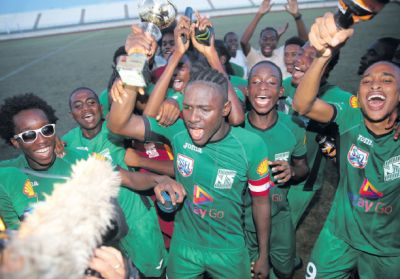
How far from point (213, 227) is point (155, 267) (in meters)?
1.02

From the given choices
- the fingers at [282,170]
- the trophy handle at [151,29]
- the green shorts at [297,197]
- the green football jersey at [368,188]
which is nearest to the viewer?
the trophy handle at [151,29]

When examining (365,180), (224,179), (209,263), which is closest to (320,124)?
(365,180)

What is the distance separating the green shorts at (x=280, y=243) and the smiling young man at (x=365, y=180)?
0.54m

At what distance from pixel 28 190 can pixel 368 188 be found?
2.64 metres

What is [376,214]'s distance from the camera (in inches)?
97.9

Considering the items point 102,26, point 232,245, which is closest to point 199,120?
point 232,245

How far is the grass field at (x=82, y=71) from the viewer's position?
15.9ft

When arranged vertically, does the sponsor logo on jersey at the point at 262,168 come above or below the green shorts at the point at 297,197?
above

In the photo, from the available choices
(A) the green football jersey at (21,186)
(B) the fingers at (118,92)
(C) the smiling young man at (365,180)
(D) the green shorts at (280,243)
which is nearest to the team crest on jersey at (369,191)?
(C) the smiling young man at (365,180)

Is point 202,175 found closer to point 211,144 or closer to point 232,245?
point 211,144

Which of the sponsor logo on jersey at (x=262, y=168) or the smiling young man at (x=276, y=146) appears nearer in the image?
the sponsor logo on jersey at (x=262, y=168)

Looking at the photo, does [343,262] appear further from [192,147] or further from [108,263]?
[108,263]

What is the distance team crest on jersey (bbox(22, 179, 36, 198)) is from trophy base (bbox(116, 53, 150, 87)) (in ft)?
4.52

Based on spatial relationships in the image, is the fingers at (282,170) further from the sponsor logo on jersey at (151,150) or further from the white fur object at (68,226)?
the white fur object at (68,226)
